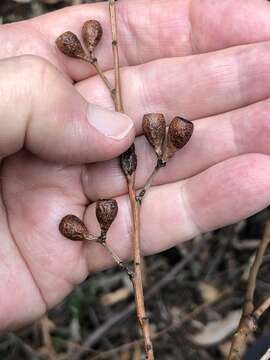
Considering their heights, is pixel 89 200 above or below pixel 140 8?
below

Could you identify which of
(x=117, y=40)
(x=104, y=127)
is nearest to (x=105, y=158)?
(x=104, y=127)

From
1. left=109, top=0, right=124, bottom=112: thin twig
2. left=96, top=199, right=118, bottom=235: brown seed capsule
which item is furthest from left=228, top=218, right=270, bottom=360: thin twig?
left=109, top=0, right=124, bottom=112: thin twig

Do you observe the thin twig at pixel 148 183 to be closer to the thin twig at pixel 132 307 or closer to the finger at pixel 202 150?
the finger at pixel 202 150

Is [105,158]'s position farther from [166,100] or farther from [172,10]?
[172,10]

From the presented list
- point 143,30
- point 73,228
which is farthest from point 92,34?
point 73,228

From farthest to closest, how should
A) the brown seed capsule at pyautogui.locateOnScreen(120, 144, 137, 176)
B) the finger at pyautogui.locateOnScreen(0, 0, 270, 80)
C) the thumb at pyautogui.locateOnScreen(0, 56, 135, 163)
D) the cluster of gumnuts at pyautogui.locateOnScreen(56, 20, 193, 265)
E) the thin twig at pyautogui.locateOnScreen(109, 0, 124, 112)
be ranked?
the finger at pyautogui.locateOnScreen(0, 0, 270, 80) → the thin twig at pyautogui.locateOnScreen(109, 0, 124, 112) → the brown seed capsule at pyautogui.locateOnScreen(120, 144, 137, 176) → the cluster of gumnuts at pyautogui.locateOnScreen(56, 20, 193, 265) → the thumb at pyautogui.locateOnScreen(0, 56, 135, 163)

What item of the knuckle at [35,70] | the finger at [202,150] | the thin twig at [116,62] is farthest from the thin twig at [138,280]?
the knuckle at [35,70]

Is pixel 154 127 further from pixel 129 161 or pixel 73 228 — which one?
pixel 73 228

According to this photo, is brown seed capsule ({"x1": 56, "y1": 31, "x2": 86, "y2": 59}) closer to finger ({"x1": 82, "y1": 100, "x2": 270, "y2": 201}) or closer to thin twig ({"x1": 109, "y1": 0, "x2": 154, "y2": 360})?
thin twig ({"x1": 109, "y1": 0, "x2": 154, "y2": 360})
